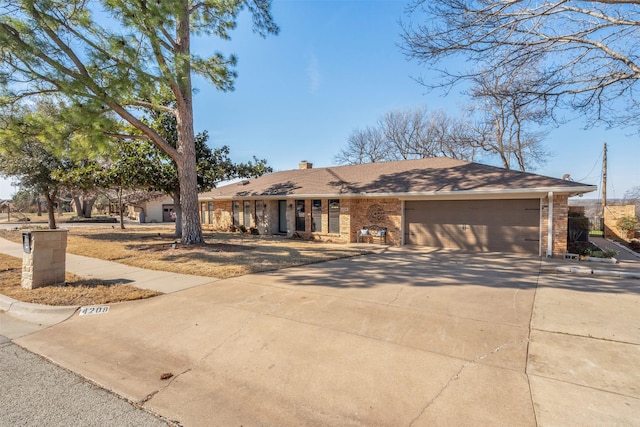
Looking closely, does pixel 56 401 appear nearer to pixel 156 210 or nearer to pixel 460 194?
pixel 460 194

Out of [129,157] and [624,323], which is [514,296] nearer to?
[624,323]

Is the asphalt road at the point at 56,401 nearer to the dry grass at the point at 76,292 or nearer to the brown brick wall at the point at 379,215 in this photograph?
the dry grass at the point at 76,292

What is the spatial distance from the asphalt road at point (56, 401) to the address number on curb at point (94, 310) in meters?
1.59

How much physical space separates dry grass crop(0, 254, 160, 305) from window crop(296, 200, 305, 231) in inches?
433

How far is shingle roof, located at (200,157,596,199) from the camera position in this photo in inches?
443

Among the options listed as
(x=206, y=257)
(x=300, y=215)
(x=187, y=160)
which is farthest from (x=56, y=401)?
(x=300, y=215)

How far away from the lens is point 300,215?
17.3 metres

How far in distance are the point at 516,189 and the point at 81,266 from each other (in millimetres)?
13575

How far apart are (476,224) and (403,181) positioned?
3718mm

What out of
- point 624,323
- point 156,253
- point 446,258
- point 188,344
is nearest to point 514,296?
point 624,323

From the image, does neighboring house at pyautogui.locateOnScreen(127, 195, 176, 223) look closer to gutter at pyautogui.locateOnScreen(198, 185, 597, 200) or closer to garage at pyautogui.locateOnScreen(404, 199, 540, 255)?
gutter at pyautogui.locateOnScreen(198, 185, 597, 200)

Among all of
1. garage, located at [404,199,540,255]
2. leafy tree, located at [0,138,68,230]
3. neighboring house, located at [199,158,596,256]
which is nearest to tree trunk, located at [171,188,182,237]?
neighboring house, located at [199,158,596,256]

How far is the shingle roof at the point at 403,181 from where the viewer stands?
1125 cm

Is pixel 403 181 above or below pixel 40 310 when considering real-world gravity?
above
